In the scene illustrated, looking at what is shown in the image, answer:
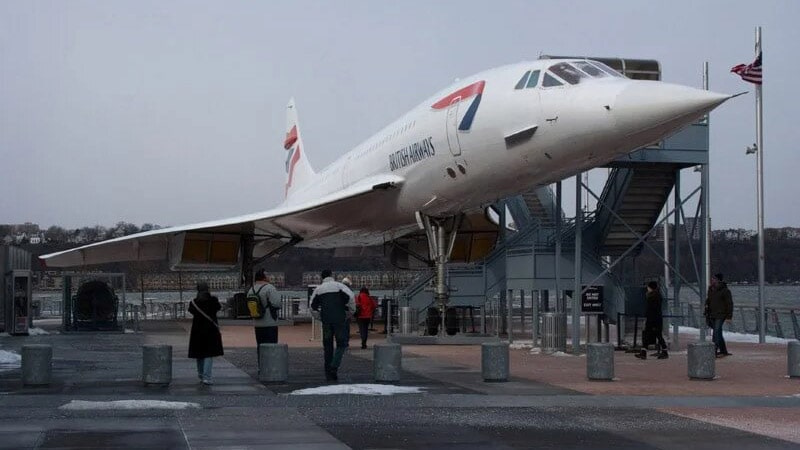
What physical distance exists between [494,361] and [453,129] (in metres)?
5.95

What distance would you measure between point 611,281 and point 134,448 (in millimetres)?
15230

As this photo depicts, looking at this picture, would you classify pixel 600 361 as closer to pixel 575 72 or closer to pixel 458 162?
pixel 575 72

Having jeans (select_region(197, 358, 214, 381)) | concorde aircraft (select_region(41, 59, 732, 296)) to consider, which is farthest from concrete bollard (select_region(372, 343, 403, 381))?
concorde aircraft (select_region(41, 59, 732, 296))

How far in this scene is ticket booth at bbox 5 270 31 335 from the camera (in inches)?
997

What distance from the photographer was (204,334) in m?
12.6

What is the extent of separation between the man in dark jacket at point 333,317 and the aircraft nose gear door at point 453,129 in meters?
4.85

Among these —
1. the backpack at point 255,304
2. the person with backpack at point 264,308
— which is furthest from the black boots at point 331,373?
the backpack at point 255,304

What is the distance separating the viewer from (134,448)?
782 cm

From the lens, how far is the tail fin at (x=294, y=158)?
35.8 m

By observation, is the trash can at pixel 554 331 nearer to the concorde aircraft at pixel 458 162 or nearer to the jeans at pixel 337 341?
the concorde aircraft at pixel 458 162

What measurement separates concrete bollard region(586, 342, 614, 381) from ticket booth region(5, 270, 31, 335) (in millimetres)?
16357

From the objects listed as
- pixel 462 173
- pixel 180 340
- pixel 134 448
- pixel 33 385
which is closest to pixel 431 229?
pixel 462 173

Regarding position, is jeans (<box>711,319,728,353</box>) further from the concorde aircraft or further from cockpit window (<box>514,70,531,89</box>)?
cockpit window (<box>514,70,531,89</box>)

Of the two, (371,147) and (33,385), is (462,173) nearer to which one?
(371,147)
